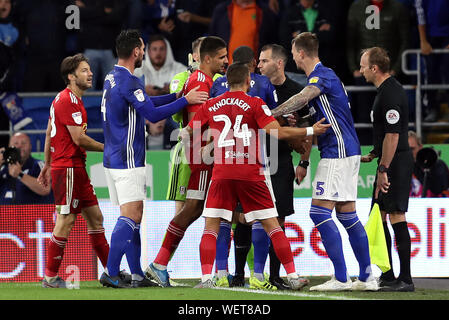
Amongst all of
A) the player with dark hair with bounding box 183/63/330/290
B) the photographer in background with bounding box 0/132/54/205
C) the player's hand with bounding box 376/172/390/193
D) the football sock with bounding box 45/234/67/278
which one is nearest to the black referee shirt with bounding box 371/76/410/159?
the player's hand with bounding box 376/172/390/193

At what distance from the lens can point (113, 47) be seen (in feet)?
48.6

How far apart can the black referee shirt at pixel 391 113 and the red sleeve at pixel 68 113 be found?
2.92 metres

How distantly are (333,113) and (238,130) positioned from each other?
1033 millimetres

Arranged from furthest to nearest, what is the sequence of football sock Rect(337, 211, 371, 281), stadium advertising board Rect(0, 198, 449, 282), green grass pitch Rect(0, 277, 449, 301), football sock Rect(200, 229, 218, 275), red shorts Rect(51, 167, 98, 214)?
1. stadium advertising board Rect(0, 198, 449, 282)
2. red shorts Rect(51, 167, 98, 214)
3. football sock Rect(337, 211, 371, 281)
4. football sock Rect(200, 229, 218, 275)
5. green grass pitch Rect(0, 277, 449, 301)

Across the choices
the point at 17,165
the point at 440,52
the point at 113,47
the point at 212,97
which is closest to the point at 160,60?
the point at 113,47

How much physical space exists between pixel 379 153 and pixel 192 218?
1981 millimetres

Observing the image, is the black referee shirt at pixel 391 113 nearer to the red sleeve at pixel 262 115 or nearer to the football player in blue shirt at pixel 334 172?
the football player in blue shirt at pixel 334 172

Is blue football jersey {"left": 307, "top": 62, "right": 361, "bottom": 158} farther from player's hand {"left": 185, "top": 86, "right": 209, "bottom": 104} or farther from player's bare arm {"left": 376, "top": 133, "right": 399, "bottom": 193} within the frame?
player's hand {"left": 185, "top": 86, "right": 209, "bottom": 104}

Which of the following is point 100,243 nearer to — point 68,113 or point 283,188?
point 68,113

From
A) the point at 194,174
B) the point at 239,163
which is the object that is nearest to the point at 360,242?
the point at 239,163

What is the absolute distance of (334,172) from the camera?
9312mm

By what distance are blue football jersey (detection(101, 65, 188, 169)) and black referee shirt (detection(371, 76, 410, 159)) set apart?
193cm

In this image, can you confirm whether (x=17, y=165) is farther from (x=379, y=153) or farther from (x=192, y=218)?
(x=379, y=153)

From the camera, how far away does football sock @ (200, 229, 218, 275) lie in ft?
29.4
